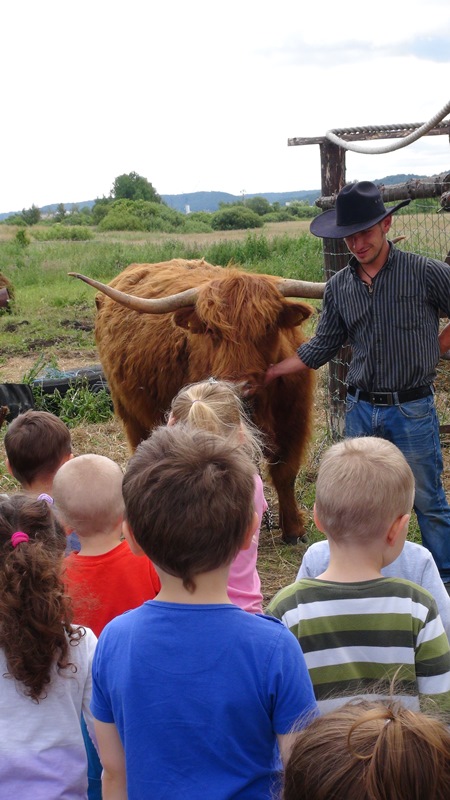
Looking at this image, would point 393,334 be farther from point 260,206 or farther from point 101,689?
point 260,206

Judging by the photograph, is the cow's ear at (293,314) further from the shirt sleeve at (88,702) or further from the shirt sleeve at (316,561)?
the shirt sleeve at (88,702)

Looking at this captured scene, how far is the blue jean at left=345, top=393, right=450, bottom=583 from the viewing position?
4016 millimetres

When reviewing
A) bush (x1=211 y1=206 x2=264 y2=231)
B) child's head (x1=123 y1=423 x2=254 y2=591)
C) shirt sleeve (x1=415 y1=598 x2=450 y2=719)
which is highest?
child's head (x1=123 y1=423 x2=254 y2=591)

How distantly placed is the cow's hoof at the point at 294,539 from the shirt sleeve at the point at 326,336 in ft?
5.11

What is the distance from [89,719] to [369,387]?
2.43 metres

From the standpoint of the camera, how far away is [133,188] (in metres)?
56.2

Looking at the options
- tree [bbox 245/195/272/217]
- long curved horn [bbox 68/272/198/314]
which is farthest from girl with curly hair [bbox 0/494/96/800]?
tree [bbox 245/195/272/217]

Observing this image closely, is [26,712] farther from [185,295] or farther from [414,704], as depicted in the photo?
[185,295]

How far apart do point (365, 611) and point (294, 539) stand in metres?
3.58

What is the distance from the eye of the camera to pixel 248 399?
188 inches

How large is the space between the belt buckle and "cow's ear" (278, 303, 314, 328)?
111 cm

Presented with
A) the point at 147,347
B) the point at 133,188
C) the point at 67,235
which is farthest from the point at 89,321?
the point at 133,188

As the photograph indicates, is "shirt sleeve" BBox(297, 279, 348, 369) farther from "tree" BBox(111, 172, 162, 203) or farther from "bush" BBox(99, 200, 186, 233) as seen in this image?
"tree" BBox(111, 172, 162, 203)

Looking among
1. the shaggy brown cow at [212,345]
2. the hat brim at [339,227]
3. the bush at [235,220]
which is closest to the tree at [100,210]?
the bush at [235,220]
